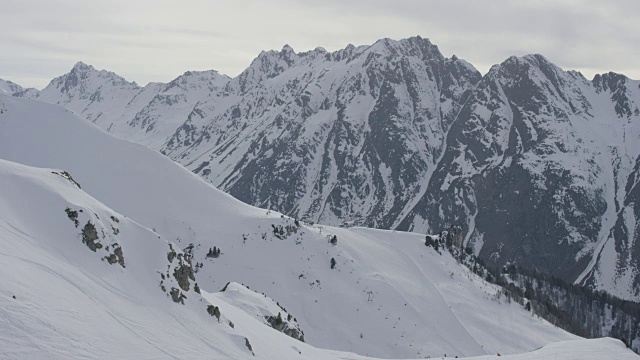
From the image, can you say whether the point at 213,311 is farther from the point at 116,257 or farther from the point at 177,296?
the point at 116,257

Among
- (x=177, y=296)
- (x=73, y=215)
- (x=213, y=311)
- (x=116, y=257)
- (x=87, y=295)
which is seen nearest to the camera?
(x=87, y=295)

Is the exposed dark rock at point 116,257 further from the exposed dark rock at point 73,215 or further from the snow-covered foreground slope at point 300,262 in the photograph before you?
the snow-covered foreground slope at point 300,262

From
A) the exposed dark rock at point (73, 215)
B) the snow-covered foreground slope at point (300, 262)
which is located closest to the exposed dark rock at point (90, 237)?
the exposed dark rock at point (73, 215)

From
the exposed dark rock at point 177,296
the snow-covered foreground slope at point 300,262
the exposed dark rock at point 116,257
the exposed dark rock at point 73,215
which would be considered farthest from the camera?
the snow-covered foreground slope at point 300,262

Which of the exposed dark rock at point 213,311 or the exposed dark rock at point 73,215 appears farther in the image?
the exposed dark rock at point 213,311

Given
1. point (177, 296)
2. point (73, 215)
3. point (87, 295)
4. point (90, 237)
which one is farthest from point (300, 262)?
point (87, 295)

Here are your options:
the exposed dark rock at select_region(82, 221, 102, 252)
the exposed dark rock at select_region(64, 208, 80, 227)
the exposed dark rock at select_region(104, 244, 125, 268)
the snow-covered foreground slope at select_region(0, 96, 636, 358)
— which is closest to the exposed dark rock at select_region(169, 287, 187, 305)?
the exposed dark rock at select_region(104, 244, 125, 268)

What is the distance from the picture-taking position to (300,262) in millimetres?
80188

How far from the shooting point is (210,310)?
32.5 meters

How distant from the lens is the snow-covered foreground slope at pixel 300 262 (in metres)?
70.8

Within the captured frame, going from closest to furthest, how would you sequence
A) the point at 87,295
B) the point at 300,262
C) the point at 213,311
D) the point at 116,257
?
the point at 87,295, the point at 116,257, the point at 213,311, the point at 300,262

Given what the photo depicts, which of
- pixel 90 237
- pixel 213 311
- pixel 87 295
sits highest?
pixel 90 237

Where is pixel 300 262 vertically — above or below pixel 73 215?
below

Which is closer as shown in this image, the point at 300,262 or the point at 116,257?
the point at 116,257
